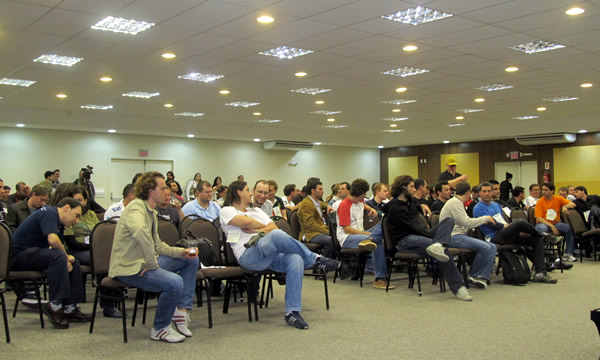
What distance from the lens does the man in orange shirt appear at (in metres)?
9.49

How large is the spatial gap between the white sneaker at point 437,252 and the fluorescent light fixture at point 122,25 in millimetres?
4268

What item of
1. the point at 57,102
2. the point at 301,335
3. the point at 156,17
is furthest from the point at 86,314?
the point at 57,102

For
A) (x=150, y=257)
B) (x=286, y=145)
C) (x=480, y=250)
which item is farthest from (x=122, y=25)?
(x=286, y=145)

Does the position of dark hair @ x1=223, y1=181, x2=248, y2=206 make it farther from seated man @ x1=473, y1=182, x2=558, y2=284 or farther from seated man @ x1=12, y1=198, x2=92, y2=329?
seated man @ x1=473, y1=182, x2=558, y2=284

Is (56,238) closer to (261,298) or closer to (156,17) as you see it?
(261,298)

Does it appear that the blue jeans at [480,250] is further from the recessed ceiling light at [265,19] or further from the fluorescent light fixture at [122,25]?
the fluorescent light fixture at [122,25]

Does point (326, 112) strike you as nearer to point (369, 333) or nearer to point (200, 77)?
point (200, 77)

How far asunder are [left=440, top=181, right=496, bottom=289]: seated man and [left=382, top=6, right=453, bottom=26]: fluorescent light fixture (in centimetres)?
204

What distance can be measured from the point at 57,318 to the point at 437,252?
3755 millimetres

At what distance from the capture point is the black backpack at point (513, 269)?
7.29m

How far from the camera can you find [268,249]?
515 cm

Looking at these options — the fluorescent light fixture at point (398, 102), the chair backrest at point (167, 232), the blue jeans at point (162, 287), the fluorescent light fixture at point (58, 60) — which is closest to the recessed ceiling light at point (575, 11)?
the chair backrest at point (167, 232)

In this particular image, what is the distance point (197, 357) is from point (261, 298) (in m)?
1.84

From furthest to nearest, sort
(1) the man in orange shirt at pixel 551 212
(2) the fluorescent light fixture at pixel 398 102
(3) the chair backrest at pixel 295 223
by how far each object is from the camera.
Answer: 1. (2) the fluorescent light fixture at pixel 398 102
2. (1) the man in orange shirt at pixel 551 212
3. (3) the chair backrest at pixel 295 223
